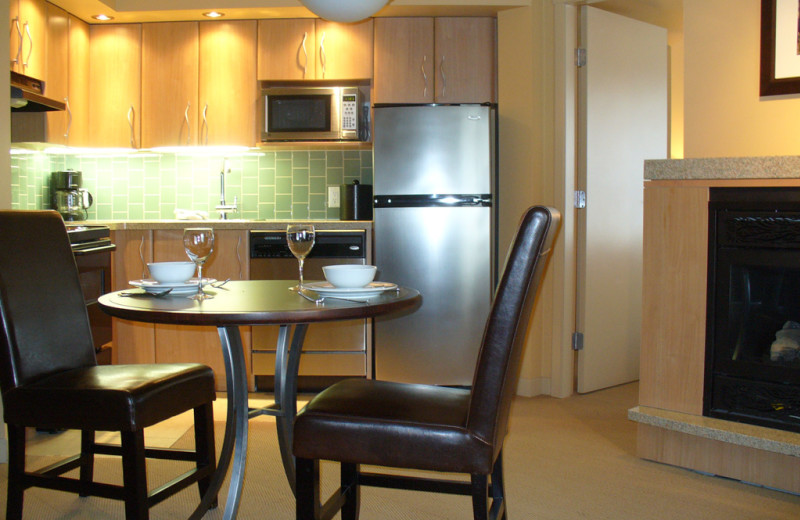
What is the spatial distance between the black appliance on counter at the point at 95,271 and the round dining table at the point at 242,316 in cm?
149

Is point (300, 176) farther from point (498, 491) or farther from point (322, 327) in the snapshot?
point (498, 491)

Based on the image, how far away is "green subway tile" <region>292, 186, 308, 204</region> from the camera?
4691 millimetres

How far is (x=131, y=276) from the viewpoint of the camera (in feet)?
13.5

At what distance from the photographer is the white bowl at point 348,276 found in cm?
206

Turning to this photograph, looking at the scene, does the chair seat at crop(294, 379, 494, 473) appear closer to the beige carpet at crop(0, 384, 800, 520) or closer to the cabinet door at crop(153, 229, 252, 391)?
the beige carpet at crop(0, 384, 800, 520)

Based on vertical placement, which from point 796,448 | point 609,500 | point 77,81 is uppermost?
point 77,81

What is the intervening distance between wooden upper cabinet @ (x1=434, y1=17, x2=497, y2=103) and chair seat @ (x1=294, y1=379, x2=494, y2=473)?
279cm

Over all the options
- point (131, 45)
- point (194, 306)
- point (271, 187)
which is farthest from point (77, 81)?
point (194, 306)

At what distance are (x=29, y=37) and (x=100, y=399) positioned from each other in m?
2.74

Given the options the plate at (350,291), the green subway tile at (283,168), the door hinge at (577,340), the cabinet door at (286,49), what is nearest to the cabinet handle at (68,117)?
the cabinet door at (286,49)

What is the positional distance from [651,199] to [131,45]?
3230mm

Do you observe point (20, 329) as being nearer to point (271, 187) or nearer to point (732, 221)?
point (732, 221)

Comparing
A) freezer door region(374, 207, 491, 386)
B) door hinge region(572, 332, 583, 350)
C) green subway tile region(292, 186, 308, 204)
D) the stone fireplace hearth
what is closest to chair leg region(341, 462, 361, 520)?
the stone fireplace hearth

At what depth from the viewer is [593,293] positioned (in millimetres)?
4078
